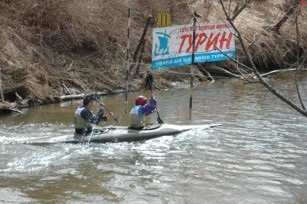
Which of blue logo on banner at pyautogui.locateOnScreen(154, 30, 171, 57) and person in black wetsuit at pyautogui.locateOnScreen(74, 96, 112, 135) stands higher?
blue logo on banner at pyautogui.locateOnScreen(154, 30, 171, 57)

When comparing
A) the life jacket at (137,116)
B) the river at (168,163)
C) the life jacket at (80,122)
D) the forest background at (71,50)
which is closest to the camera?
the river at (168,163)

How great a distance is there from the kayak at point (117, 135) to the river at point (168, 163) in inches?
5.8

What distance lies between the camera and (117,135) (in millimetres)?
9258

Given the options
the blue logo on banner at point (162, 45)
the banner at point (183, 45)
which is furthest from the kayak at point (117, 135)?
the blue logo on banner at point (162, 45)

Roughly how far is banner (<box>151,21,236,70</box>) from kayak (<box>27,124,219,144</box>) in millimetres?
2084

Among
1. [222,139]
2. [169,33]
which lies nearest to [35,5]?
[169,33]

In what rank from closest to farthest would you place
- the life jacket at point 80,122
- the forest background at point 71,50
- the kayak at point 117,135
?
the kayak at point 117,135
the life jacket at point 80,122
the forest background at point 71,50

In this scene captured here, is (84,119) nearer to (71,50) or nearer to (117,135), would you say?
(117,135)

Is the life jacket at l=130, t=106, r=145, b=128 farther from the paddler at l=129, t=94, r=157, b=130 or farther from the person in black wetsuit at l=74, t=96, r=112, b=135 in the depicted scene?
the person in black wetsuit at l=74, t=96, r=112, b=135

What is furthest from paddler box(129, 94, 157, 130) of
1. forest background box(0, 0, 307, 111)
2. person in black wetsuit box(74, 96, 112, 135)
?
forest background box(0, 0, 307, 111)

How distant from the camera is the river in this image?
21.7 feet

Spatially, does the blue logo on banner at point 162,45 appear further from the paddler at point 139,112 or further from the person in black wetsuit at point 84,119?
the person in black wetsuit at point 84,119

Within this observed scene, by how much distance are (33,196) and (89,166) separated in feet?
4.89

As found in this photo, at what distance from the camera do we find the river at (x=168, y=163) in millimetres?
6602
